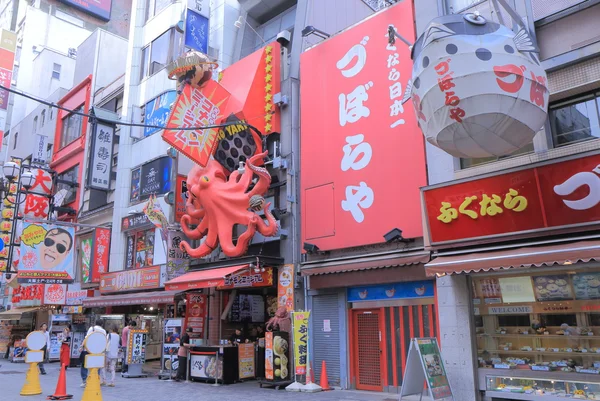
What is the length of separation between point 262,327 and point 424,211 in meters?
9.50

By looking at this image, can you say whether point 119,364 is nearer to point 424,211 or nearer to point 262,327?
point 262,327

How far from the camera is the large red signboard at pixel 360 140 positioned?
12742 millimetres

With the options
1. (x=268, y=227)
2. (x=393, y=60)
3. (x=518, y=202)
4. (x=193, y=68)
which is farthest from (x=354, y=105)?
(x=518, y=202)

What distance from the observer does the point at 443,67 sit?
7.45 meters

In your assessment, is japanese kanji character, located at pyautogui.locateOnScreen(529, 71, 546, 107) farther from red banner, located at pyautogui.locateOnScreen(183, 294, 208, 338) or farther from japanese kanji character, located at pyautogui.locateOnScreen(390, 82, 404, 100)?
red banner, located at pyautogui.locateOnScreen(183, 294, 208, 338)

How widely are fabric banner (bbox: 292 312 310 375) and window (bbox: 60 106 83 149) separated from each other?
2177cm

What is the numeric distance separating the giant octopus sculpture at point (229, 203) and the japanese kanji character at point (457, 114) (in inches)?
330

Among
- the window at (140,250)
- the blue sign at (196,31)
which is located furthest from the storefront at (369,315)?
the blue sign at (196,31)

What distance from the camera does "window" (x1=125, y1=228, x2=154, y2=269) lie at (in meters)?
21.7

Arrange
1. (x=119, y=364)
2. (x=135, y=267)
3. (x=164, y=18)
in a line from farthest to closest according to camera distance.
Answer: (x=164, y=18) < (x=135, y=267) < (x=119, y=364)

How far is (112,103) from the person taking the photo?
27.0 metres

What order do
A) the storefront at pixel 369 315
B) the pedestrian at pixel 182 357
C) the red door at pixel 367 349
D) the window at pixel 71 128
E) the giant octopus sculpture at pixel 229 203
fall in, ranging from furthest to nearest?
the window at pixel 71 128 < the pedestrian at pixel 182 357 < the giant octopus sculpture at pixel 229 203 < the red door at pixel 367 349 < the storefront at pixel 369 315

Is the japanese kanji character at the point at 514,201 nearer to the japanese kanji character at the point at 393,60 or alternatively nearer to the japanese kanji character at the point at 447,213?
the japanese kanji character at the point at 447,213

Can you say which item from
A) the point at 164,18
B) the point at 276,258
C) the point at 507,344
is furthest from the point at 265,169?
the point at 164,18
